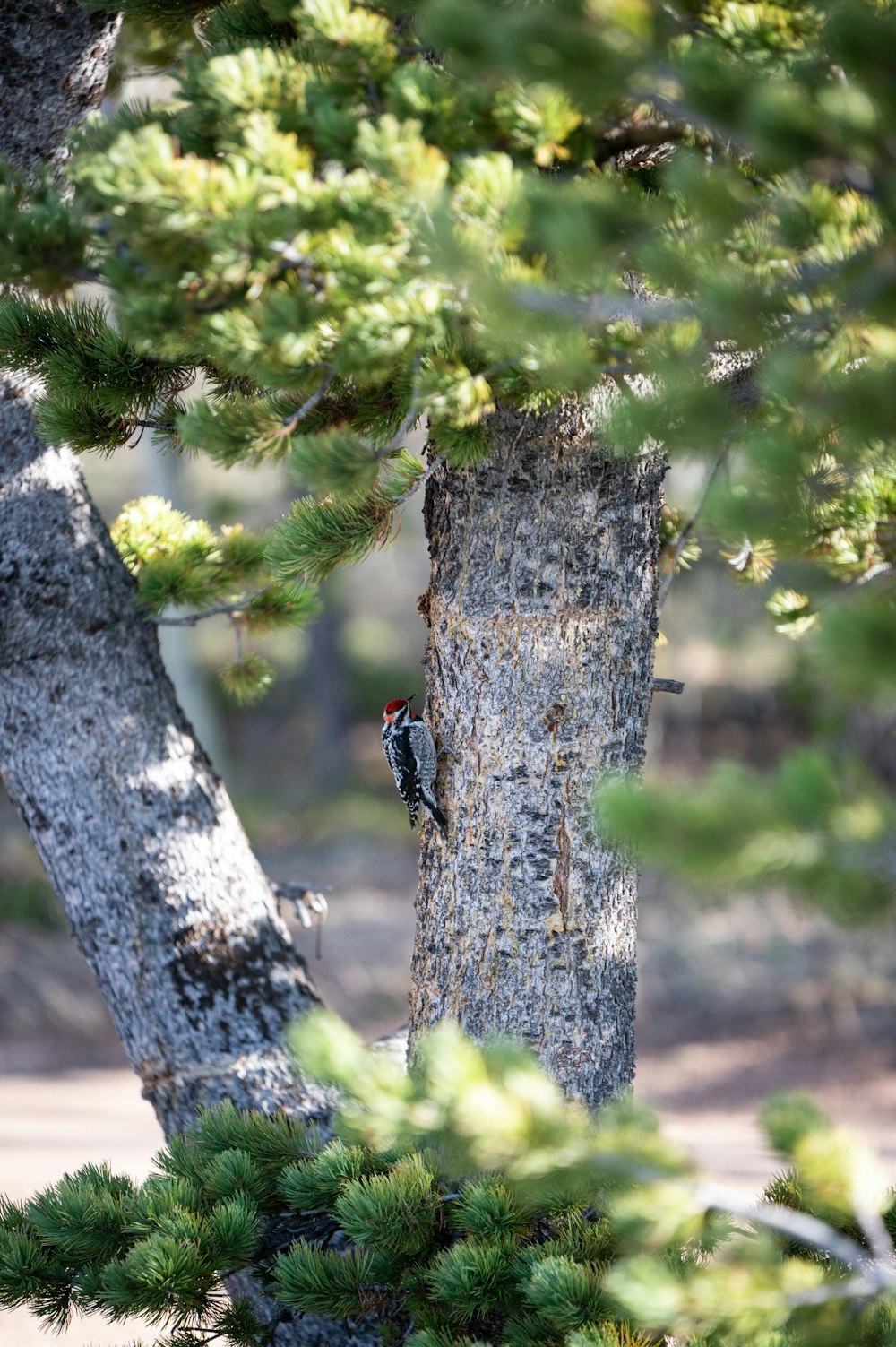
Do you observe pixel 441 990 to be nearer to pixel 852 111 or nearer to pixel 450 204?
pixel 450 204

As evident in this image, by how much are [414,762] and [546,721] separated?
436mm

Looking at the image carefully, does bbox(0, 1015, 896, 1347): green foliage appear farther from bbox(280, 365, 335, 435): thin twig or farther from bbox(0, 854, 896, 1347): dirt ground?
bbox(0, 854, 896, 1347): dirt ground

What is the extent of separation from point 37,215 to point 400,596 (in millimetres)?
18503

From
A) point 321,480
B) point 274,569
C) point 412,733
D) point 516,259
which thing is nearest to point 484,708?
point 412,733

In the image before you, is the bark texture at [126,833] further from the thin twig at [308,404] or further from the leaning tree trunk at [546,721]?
the thin twig at [308,404]

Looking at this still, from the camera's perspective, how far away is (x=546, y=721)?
2457 millimetres

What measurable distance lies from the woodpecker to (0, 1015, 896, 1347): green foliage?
759mm

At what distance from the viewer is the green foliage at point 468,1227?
1302 millimetres

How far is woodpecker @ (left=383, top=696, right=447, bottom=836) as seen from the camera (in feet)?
8.43

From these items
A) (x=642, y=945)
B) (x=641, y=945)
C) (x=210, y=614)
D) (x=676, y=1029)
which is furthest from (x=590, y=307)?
(x=642, y=945)

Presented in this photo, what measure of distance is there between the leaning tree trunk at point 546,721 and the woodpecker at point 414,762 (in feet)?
0.28

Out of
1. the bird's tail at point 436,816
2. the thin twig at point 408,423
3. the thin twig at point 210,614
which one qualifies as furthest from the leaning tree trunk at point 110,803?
the thin twig at point 408,423

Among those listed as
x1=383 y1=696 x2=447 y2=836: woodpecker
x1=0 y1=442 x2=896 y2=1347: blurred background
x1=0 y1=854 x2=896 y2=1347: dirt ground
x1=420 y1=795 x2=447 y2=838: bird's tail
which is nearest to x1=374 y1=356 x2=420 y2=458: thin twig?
x1=0 y1=442 x2=896 y2=1347: blurred background

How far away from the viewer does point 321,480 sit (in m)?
1.75
